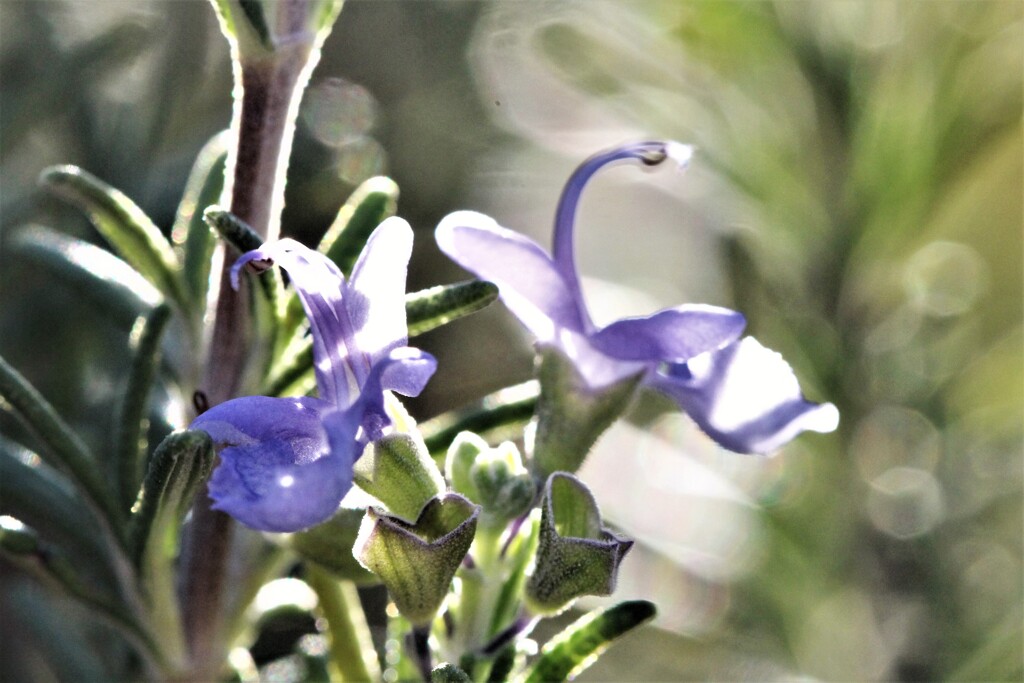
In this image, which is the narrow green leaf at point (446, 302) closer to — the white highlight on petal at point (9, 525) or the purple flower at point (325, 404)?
the purple flower at point (325, 404)

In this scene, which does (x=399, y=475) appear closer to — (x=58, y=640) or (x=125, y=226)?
(x=125, y=226)

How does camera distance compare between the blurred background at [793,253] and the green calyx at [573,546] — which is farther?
the blurred background at [793,253]

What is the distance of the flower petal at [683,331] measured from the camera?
739 mm

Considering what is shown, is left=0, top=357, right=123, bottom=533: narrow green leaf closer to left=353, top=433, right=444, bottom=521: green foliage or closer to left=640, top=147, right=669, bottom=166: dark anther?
left=353, top=433, right=444, bottom=521: green foliage

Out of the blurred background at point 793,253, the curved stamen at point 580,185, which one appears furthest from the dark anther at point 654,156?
the blurred background at point 793,253

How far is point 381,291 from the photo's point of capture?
0.71m

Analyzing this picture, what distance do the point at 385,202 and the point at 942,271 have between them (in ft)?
3.57

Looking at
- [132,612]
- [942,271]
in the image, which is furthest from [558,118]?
[132,612]

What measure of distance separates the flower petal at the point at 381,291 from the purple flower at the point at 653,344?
0.03 m

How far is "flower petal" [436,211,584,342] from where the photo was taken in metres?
0.71

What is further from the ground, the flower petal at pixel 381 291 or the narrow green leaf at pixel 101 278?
the flower petal at pixel 381 291

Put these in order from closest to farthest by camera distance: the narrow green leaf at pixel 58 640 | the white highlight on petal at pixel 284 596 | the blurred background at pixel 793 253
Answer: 1. the white highlight on petal at pixel 284 596
2. the narrow green leaf at pixel 58 640
3. the blurred background at pixel 793 253

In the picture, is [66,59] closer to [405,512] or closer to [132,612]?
[132,612]

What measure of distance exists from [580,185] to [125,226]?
0.36 m
